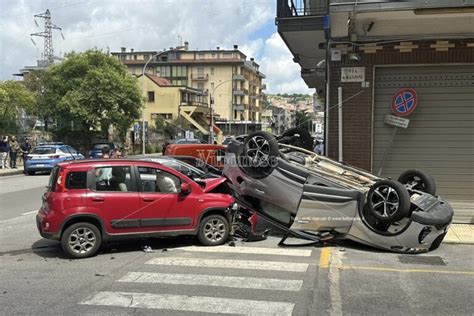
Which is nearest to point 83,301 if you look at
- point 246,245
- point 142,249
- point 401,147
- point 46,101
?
point 142,249

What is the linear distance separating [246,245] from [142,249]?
177 cm

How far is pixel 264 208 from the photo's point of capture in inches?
366

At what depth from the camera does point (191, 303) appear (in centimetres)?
558

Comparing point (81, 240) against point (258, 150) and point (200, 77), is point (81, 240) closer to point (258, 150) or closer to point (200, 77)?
point (258, 150)

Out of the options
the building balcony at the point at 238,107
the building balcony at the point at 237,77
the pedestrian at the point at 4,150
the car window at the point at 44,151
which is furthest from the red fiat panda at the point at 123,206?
the building balcony at the point at 238,107

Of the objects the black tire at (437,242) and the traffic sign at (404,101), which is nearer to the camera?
the black tire at (437,242)

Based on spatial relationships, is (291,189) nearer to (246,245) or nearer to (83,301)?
(246,245)

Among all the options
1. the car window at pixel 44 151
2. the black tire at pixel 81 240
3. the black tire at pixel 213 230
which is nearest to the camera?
the black tire at pixel 81 240

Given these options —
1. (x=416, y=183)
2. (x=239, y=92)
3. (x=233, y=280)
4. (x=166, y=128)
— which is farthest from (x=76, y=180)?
(x=239, y=92)

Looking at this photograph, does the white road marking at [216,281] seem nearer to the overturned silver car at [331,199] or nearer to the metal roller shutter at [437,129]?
the overturned silver car at [331,199]

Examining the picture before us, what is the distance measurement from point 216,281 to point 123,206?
7.63 feet

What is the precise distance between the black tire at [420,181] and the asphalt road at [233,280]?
3.91 feet

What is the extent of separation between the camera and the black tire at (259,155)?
29.7 ft

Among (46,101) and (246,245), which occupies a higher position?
(46,101)
